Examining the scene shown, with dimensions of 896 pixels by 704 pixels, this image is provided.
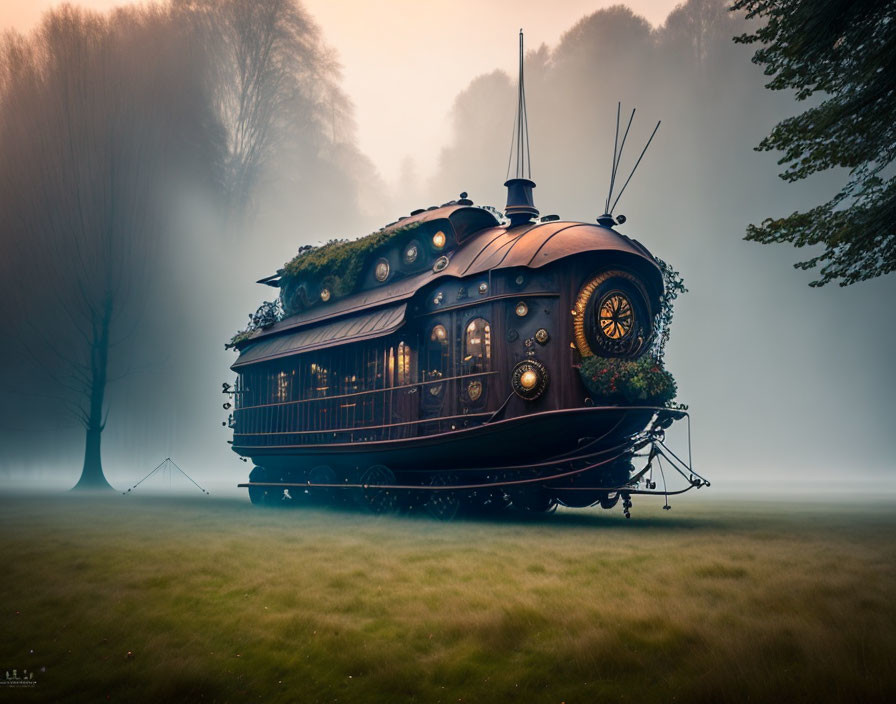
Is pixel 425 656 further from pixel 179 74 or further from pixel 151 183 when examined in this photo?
pixel 179 74

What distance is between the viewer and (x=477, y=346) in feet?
49.4

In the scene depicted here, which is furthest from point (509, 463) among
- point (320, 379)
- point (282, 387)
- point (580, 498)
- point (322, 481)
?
point (282, 387)

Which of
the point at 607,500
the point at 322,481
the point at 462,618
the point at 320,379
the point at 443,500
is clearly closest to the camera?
the point at 462,618

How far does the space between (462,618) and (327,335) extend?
13.5 meters

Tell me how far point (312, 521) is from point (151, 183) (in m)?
24.9

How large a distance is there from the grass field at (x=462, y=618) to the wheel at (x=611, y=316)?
14.4 ft

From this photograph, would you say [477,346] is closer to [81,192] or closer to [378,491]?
[378,491]

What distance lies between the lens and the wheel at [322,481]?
19.5 m

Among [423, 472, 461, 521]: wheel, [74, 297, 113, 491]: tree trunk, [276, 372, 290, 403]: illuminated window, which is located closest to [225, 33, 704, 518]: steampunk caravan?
[423, 472, 461, 521]: wheel

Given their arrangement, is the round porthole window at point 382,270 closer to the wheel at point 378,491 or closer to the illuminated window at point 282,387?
the illuminated window at point 282,387

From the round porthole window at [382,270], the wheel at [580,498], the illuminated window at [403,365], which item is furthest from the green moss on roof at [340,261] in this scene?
the wheel at [580,498]

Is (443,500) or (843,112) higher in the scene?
(843,112)

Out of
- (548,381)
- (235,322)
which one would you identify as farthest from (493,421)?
(235,322)

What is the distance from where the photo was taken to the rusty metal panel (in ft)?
54.4
